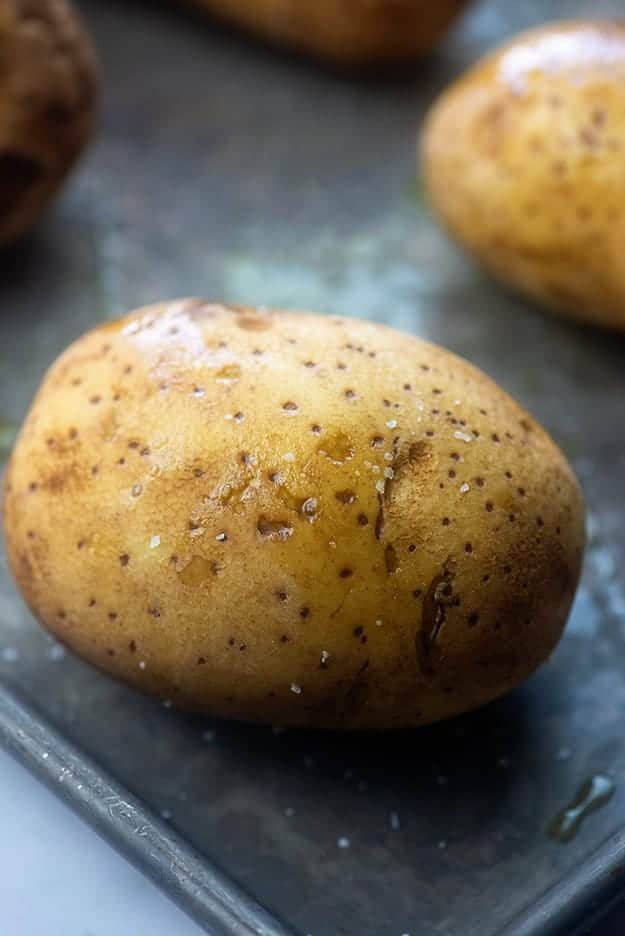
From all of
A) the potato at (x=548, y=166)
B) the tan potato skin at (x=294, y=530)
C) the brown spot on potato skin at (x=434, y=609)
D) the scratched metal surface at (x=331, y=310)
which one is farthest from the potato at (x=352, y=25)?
the brown spot on potato skin at (x=434, y=609)

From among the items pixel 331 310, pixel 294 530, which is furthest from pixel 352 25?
pixel 294 530

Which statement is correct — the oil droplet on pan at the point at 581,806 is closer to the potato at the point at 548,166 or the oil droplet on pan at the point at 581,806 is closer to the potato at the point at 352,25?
the potato at the point at 548,166

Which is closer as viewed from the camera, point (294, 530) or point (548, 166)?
point (294, 530)

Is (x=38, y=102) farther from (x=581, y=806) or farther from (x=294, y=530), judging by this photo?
(x=581, y=806)

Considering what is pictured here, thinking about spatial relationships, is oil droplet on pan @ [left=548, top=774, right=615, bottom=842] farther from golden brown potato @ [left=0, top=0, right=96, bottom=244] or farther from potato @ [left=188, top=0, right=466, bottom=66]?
potato @ [left=188, top=0, right=466, bottom=66]

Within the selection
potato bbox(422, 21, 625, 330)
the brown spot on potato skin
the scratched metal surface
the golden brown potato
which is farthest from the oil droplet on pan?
the golden brown potato

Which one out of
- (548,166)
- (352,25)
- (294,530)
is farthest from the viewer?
(352,25)
